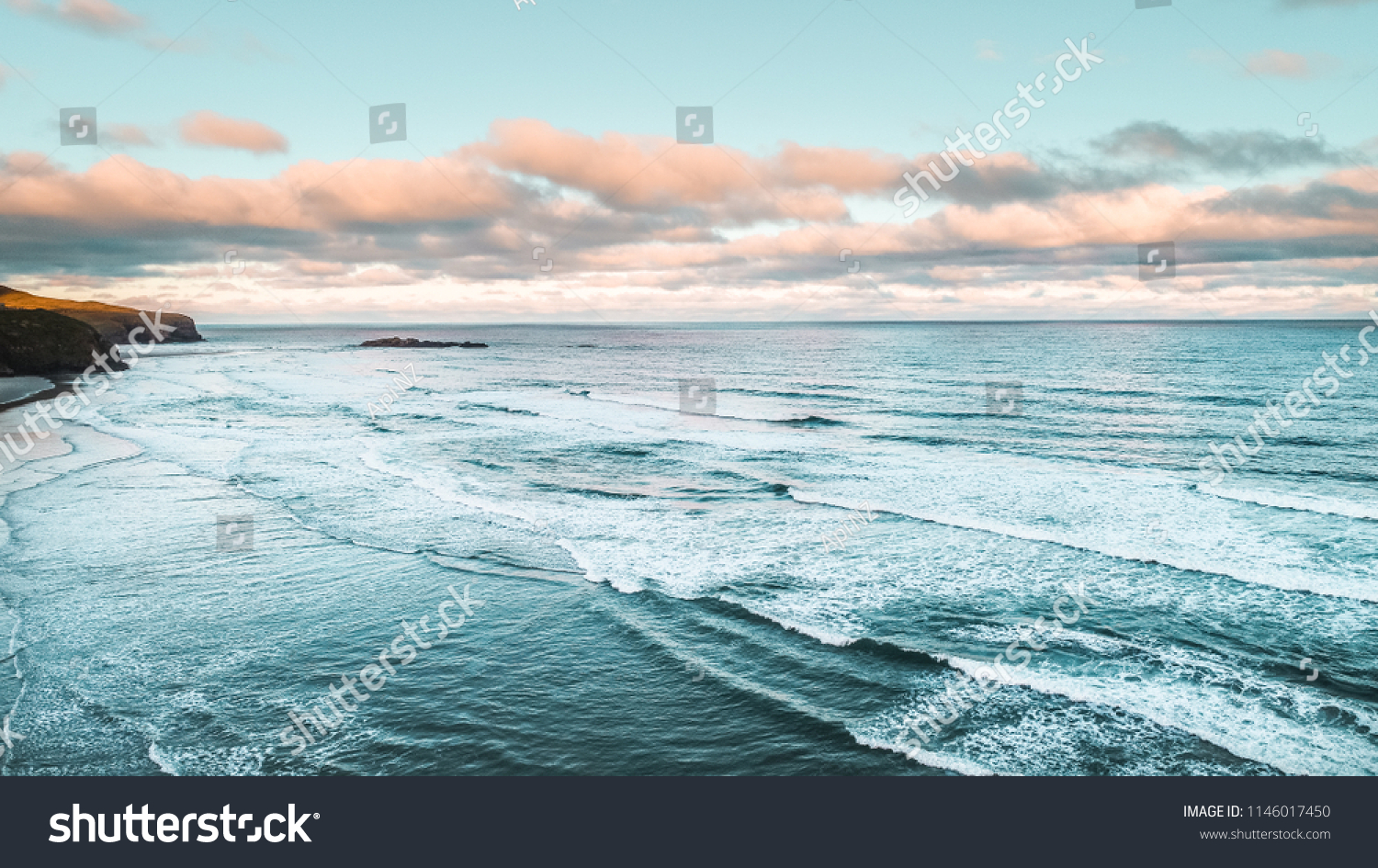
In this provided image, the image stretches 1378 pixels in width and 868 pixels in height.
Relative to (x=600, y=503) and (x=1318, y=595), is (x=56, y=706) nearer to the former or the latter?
(x=600, y=503)

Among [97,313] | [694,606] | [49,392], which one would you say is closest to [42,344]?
[49,392]

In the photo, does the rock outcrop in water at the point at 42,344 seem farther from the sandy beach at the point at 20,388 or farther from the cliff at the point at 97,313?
the cliff at the point at 97,313

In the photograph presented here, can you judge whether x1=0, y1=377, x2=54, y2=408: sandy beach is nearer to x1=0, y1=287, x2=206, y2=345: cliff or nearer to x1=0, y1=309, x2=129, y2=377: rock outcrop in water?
x1=0, y1=309, x2=129, y2=377: rock outcrop in water

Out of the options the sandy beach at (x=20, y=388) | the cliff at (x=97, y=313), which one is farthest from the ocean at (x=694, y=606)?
the cliff at (x=97, y=313)

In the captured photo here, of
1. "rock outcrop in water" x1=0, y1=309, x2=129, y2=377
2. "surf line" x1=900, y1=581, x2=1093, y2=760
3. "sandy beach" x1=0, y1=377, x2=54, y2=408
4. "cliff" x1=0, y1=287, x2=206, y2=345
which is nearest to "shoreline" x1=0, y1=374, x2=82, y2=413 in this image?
"sandy beach" x1=0, y1=377, x2=54, y2=408

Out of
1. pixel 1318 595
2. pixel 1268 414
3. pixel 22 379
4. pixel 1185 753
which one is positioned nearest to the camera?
pixel 1185 753

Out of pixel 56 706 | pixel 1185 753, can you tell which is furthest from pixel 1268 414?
pixel 56 706

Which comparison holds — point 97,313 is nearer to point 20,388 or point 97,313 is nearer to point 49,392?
point 20,388
